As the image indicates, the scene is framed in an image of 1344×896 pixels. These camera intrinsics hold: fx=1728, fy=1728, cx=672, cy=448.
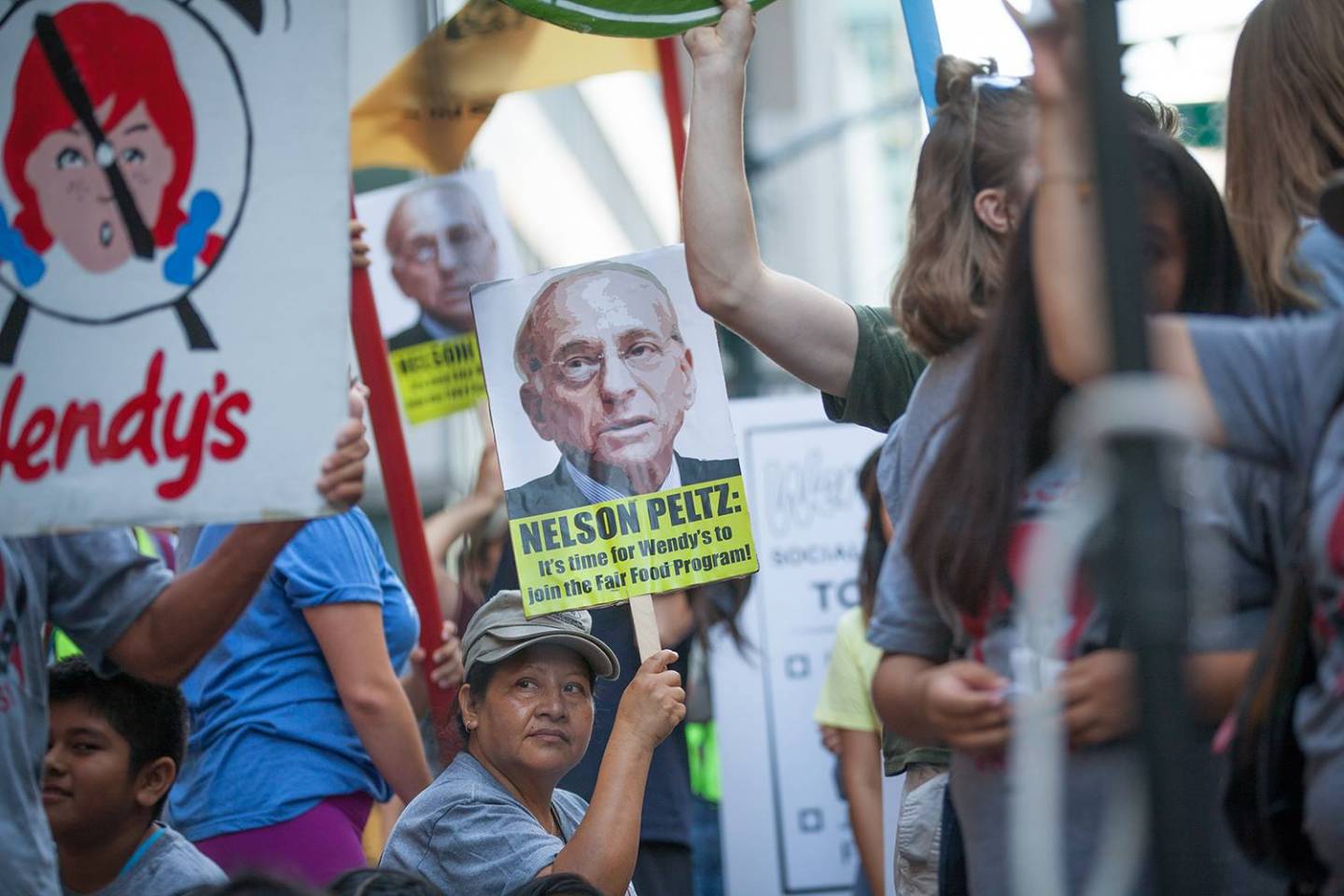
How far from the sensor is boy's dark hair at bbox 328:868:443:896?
2.16 m

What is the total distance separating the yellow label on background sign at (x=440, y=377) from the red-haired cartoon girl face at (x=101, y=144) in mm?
2347

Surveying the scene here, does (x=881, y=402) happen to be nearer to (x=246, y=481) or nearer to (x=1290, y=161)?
(x=1290, y=161)

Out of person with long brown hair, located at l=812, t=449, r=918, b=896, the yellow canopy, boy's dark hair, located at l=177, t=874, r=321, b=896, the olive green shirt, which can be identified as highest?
the yellow canopy

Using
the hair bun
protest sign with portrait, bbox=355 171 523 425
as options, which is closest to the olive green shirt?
the hair bun

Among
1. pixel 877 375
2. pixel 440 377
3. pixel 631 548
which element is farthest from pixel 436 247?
pixel 877 375

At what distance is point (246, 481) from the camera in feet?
7.19

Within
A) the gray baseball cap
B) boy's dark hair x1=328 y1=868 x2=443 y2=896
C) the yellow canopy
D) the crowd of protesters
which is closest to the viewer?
the crowd of protesters

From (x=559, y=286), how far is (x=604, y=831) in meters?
0.87

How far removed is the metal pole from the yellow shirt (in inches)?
124

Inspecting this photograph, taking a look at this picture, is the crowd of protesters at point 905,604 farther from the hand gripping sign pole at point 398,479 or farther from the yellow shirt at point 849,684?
the yellow shirt at point 849,684

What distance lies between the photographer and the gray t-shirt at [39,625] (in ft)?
7.13

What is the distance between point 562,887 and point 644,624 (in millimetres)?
498

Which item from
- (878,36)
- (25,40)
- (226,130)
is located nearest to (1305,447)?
(226,130)

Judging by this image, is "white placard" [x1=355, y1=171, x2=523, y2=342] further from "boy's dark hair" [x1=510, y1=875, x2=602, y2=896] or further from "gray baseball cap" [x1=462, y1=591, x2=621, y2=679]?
"boy's dark hair" [x1=510, y1=875, x2=602, y2=896]
